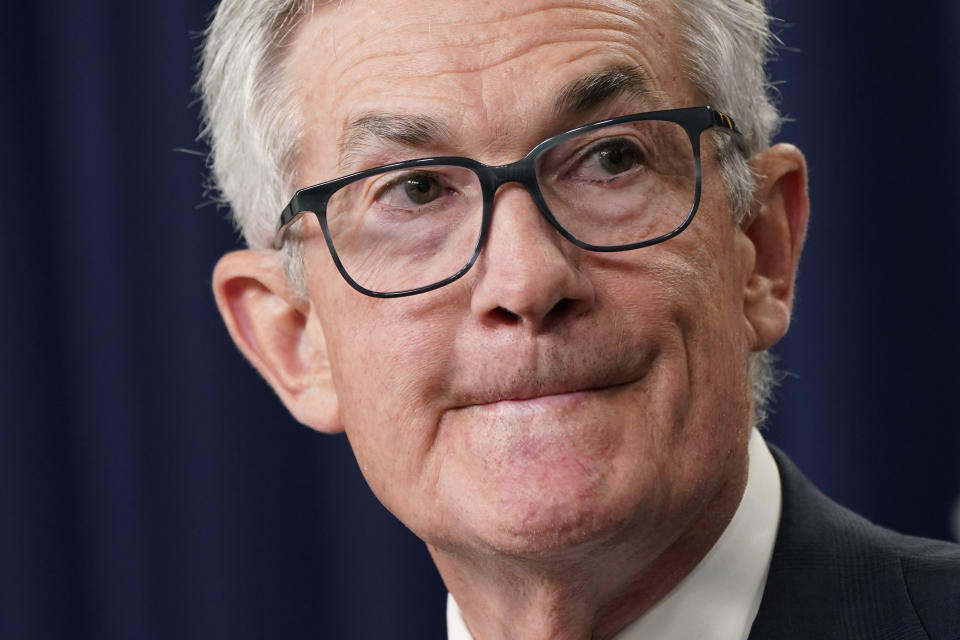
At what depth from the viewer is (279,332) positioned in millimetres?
1766

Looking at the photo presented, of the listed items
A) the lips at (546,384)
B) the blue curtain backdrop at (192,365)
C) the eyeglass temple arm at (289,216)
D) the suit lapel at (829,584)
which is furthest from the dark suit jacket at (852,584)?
the blue curtain backdrop at (192,365)

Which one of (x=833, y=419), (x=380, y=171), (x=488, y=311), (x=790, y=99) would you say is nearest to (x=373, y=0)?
(x=380, y=171)

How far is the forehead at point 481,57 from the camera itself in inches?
55.0

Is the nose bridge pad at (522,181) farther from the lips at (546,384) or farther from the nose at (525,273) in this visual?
the lips at (546,384)

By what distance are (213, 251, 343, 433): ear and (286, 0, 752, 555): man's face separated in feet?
0.52

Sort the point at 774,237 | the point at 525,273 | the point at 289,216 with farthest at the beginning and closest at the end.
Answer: the point at 774,237, the point at 289,216, the point at 525,273

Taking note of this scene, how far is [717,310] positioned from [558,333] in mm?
235

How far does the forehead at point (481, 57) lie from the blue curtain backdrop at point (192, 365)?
4.26 feet

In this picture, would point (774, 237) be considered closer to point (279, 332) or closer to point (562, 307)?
point (562, 307)

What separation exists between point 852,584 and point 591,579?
328 mm

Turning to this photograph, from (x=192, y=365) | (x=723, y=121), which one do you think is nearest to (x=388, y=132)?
(x=723, y=121)

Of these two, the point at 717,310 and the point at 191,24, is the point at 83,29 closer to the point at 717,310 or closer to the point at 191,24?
the point at 191,24

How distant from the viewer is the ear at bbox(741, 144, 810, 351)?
1.61m

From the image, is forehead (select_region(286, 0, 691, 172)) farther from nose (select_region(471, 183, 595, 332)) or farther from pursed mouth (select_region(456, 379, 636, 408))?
pursed mouth (select_region(456, 379, 636, 408))
